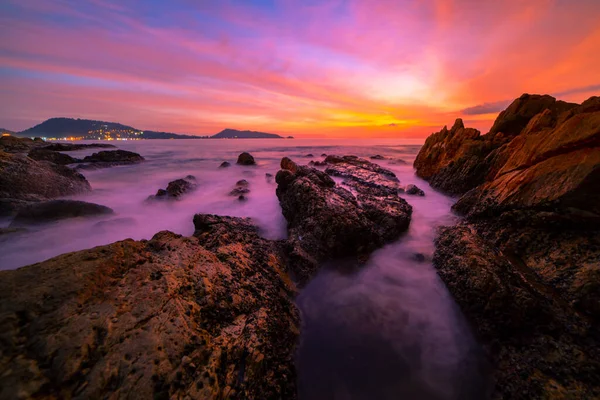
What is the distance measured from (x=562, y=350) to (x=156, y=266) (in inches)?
212

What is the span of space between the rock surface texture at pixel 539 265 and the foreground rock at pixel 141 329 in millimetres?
3164

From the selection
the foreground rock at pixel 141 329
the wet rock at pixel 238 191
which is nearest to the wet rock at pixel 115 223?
the wet rock at pixel 238 191

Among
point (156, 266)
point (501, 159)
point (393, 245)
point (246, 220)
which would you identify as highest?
point (501, 159)

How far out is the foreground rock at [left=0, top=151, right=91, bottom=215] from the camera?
6958 mm

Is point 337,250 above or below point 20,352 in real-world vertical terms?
below

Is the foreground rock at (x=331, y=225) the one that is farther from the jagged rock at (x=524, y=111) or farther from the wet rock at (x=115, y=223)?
the jagged rock at (x=524, y=111)

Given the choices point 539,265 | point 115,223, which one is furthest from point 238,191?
point 539,265

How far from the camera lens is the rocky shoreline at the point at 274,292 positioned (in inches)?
75.6

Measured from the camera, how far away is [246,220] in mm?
6969

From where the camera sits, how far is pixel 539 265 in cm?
399

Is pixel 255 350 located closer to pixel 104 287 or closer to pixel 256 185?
pixel 104 287

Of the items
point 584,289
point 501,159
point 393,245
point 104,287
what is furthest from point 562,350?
point 501,159

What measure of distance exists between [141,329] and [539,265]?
240 inches

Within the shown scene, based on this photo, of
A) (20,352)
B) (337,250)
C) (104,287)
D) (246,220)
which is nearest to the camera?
(20,352)
